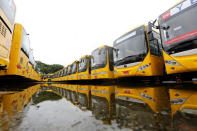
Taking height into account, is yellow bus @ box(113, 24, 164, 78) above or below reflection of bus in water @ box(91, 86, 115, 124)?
above

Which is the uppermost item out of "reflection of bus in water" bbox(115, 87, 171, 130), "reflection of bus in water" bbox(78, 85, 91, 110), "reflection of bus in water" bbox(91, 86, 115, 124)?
"reflection of bus in water" bbox(115, 87, 171, 130)

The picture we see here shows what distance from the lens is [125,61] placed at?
4.40 meters

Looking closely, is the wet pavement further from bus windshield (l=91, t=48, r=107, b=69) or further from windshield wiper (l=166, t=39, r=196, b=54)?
bus windshield (l=91, t=48, r=107, b=69)

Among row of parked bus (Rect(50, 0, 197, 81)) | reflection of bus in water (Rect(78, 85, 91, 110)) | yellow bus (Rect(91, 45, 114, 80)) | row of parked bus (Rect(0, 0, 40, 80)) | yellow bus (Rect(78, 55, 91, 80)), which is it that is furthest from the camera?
yellow bus (Rect(78, 55, 91, 80))

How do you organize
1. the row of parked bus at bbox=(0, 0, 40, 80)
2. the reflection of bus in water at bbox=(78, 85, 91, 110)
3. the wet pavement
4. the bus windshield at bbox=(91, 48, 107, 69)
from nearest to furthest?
the wet pavement → the reflection of bus in water at bbox=(78, 85, 91, 110) → the row of parked bus at bbox=(0, 0, 40, 80) → the bus windshield at bbox=(91, 48, 107, 69)

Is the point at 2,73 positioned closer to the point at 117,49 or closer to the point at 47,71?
the point at 117,49

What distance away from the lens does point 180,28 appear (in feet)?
10.2

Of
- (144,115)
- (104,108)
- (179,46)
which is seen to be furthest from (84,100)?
(179,46)

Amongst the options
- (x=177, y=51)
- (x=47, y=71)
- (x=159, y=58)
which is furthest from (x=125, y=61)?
(x=47, y=71)

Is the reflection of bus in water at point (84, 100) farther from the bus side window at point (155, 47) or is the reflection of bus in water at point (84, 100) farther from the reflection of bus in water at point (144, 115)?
the bus side window at point (155, 47)

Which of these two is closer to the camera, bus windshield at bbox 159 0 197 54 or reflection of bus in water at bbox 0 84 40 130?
reflection of bus in water at bbox 0 84 40 130

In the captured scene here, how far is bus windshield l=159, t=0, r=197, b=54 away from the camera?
281cm

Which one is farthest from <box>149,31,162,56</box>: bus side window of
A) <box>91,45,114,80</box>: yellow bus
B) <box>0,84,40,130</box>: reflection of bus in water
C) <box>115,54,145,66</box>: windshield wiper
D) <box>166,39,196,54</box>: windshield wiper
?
<box>0,84,40,130</box>: reflection of bus in water

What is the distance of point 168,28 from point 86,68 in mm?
5774
